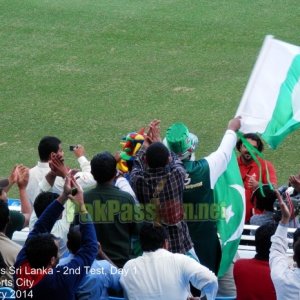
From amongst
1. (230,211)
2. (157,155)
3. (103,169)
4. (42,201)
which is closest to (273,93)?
(230,211)

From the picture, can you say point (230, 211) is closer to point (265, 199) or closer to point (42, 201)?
point (265, 199)

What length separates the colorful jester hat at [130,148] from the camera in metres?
6.60

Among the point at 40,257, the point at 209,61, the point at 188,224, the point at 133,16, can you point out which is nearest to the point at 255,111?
the point at 188,224

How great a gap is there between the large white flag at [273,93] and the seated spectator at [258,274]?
1085 millimetres

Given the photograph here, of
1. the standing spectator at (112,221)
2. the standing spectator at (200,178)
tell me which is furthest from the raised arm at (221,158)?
the standing spectator at (112,221)

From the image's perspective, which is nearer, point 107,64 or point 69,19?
point 107,64

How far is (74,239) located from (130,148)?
5.04ft

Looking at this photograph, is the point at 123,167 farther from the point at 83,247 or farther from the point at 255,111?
the point at 83,247

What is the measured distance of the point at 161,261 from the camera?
512 centimetres

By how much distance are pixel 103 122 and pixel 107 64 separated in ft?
5.92

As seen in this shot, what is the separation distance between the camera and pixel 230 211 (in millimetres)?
6254

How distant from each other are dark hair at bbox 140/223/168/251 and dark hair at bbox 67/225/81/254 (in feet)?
1.15

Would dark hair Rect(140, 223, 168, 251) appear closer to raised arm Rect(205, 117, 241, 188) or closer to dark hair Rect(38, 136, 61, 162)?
raised arm Rect(205, 117, 241, 188)

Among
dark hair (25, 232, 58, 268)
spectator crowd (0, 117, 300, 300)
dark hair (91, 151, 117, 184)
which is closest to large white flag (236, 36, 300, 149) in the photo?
spectator crowd (0, 117, 300, 300)
